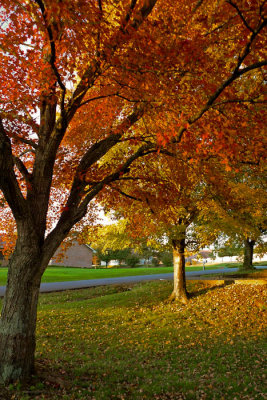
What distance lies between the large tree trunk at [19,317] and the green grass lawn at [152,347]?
1.20ft

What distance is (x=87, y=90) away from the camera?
7238 millimetres

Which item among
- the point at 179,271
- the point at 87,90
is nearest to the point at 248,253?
the point at 179,271

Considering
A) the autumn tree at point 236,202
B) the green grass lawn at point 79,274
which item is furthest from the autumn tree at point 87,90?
the green grass lawn at point 79,274

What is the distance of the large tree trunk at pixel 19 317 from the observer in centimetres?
584

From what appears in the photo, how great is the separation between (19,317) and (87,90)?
210 inches

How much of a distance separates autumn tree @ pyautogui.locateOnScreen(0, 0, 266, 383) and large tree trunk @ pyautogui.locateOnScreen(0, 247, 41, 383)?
2 cm

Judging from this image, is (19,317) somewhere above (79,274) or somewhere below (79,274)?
above

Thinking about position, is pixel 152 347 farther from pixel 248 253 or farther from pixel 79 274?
pixel 79 274

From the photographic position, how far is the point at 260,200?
1344cm

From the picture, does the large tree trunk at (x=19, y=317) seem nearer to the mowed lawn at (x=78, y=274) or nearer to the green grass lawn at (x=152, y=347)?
the green grass lawn at (x=152, y=347)

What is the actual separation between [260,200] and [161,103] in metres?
7.90

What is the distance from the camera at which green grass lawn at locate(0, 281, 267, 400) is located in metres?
6.17

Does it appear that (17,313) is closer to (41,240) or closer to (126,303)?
(41,240)

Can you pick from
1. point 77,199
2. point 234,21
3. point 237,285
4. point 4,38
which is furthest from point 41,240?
point 237,285
